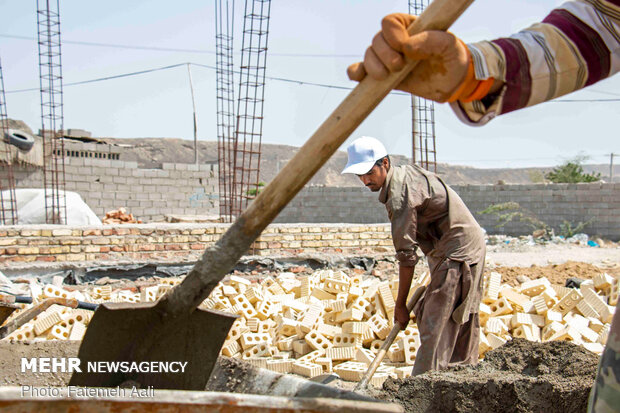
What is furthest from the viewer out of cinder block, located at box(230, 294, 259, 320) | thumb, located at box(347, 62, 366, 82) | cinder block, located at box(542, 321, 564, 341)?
cinder block, located at box(230, 294, 259, 320)

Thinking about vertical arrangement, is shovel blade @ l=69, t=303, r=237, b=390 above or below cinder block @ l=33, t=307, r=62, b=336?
above

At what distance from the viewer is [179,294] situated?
81.1 inches

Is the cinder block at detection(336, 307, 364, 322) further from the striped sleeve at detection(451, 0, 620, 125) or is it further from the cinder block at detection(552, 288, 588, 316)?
the striped sleeve at detection(451, 0, 620, 125)

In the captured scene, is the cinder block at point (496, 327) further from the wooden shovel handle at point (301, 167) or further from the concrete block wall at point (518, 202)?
the concrete block wall at point (518, 202)

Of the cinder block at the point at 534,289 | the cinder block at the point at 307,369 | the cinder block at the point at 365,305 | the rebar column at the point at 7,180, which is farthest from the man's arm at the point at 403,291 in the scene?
the rebar column at the point at 7,180

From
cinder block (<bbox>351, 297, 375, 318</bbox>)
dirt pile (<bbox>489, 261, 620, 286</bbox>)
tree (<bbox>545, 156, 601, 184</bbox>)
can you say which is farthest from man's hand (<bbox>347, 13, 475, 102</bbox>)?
tree (<bbox>545, 156, 601, 184</bbox>)

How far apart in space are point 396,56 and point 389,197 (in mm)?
1957

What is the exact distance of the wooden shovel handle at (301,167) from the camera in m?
1.52

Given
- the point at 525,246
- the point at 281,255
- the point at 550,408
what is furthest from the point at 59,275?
the point at 525,246

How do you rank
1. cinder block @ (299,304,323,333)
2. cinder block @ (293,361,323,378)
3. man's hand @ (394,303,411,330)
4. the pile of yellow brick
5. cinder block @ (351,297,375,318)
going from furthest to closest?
1. cinder block @ (351,297,375,318)
2. cinder block @ (299,304,323,333)
3. the pile of yellow brick
4. cinder block @ (293,361,323,378)
5. man's hand @ (394,303,411,330)

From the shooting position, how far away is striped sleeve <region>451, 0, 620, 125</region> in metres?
1.51

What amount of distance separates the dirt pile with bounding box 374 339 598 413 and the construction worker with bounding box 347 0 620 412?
868 millimetres

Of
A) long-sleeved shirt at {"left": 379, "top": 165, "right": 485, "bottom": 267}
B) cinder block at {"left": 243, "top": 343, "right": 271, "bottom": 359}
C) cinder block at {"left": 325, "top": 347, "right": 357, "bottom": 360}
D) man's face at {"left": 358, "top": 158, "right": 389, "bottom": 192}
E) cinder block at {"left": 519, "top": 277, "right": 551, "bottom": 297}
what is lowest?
cinder block at {"left": 243, "top": 343, "right": 271, "bottom": 359}

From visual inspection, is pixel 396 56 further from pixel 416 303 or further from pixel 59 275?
pixel 59 275
